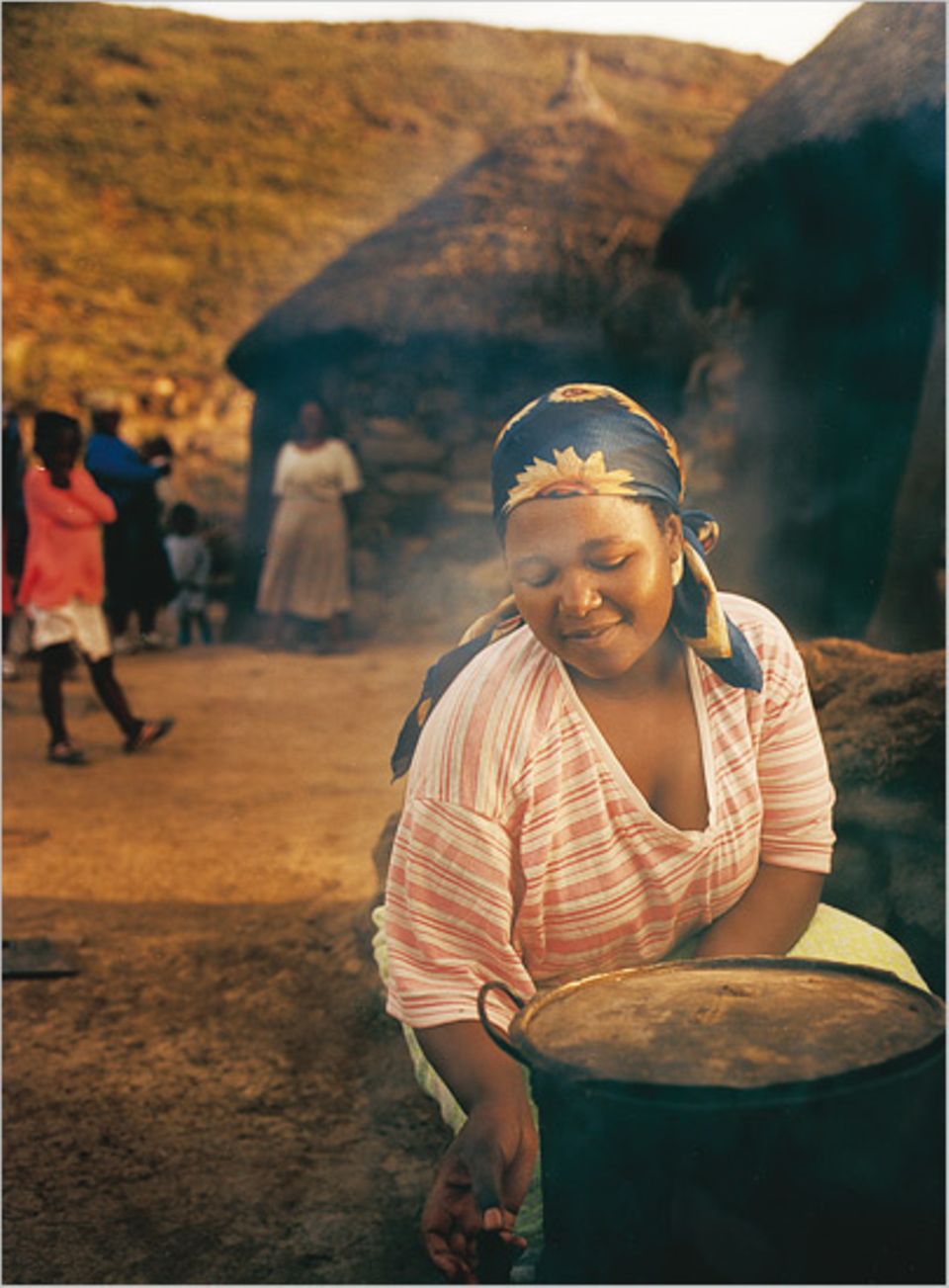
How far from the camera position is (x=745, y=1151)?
1492 millimetres

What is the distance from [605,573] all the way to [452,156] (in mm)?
20193

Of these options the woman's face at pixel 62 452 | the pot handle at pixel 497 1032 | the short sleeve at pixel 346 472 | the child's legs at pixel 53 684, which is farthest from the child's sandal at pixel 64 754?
the pot handle at pixel 497 1032

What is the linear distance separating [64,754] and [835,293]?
3655mm

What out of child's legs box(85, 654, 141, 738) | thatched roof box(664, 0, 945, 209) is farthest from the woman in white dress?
thatched roof box(664, 0, 945, 209)

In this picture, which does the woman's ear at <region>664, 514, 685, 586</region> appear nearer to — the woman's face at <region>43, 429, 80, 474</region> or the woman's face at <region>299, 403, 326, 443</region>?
the woman's face at <region>43, 429, 80, 474</region>

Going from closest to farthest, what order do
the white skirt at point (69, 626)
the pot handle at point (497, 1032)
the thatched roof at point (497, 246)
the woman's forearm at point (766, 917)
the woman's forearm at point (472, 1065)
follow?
the pot handle at point (497, 1032), the woman's forearm at point (472, 1065), the woman's forearm at point (766, 917), the white skirt at point (69, 626), the thatched roof at point (497, 246)

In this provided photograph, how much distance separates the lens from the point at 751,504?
562cm

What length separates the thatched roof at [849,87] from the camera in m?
4.58

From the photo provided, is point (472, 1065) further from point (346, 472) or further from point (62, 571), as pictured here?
point (346, 472)

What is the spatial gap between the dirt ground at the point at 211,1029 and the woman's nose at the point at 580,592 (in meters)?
1.23

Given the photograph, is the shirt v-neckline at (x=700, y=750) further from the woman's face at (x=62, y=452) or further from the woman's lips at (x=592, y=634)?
the woman's face at (x=62, y=452)

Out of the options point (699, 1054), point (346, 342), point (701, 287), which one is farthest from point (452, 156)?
point (699, 1054)

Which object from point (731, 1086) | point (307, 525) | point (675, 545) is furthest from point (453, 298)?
point (731, 1086)

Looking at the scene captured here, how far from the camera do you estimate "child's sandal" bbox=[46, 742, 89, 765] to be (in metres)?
5.88
